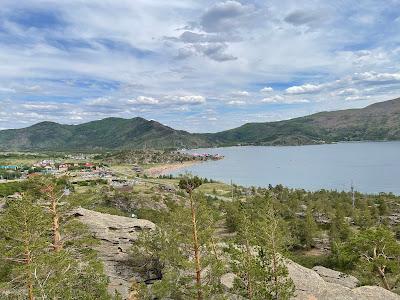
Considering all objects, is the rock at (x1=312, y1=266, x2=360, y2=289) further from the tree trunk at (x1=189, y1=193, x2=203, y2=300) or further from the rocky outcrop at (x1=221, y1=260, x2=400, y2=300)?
the tree trunk at (x1=189, y1=193, x2=203, y2=300)

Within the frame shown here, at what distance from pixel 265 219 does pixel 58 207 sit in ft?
50.8

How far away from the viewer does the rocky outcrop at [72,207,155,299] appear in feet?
132

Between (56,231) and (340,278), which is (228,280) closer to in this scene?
(56,231)

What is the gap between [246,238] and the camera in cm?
3083

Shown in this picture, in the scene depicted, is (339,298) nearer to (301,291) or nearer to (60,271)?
(301,291)

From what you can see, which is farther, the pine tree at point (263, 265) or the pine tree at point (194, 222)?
the pine tree at point (263, 265)

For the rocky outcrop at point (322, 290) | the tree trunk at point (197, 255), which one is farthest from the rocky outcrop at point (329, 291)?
the tree trunk at point (197, 255)

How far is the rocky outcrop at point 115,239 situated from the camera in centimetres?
4025

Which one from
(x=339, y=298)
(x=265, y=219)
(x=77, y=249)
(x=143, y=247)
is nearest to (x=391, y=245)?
(x=339, y=298)

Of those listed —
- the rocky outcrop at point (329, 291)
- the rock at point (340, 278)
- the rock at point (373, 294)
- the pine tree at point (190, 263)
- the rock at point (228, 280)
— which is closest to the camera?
the pine tree at point (190, 263)

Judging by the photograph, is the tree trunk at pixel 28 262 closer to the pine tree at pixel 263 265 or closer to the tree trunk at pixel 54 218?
the tree trunk at pixel 54 218

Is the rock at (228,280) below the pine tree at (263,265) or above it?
below

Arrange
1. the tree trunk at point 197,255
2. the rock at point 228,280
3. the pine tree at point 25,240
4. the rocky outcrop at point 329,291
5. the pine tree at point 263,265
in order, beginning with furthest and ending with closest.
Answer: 1. the rock at point 228,280
2. the rocky outcrop at point 329,291
3. the pine tree at point 263,265
4. the tree trunk at point 197,255
5. the pine tree at point 25,240

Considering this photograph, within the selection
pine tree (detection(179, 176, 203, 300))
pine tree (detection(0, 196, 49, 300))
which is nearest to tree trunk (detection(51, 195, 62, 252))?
pine tree (detection(0, 196, 49, 300))
